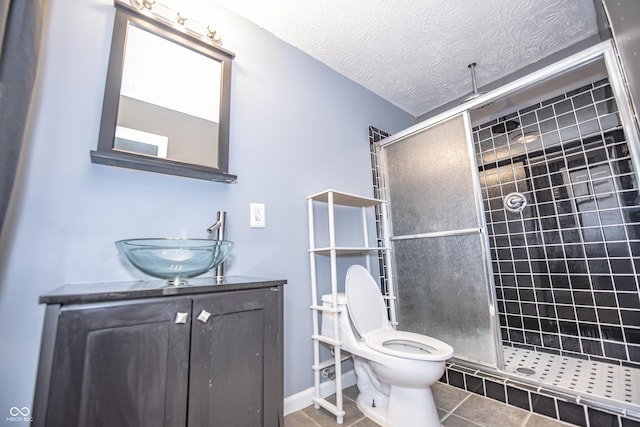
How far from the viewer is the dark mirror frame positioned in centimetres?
111

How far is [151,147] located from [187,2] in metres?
0.85

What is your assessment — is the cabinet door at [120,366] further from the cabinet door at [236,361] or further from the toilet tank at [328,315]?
the toilet tank at [328,315]

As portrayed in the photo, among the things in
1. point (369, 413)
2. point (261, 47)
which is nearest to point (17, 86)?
point (261, 47)

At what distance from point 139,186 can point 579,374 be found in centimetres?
274

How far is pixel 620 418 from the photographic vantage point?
122 centimetres

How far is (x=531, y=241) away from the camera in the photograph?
90.7 inches

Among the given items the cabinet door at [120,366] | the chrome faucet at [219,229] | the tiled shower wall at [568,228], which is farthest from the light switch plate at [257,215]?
the tiled shower wall at [568,228]

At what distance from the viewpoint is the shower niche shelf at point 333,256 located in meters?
1.49

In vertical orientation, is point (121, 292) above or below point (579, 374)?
above

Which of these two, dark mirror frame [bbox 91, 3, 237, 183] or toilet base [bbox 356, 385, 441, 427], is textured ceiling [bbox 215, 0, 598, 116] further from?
toilet base [bbox 356, 385, 441, 427]

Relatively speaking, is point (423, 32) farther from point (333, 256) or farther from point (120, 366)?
point (120, 366)

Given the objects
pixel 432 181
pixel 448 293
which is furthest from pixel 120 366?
pixel 432 181

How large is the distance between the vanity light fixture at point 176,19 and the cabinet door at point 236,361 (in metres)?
1.33

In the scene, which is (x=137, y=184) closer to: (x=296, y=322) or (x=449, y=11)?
(x=296, y=322)
